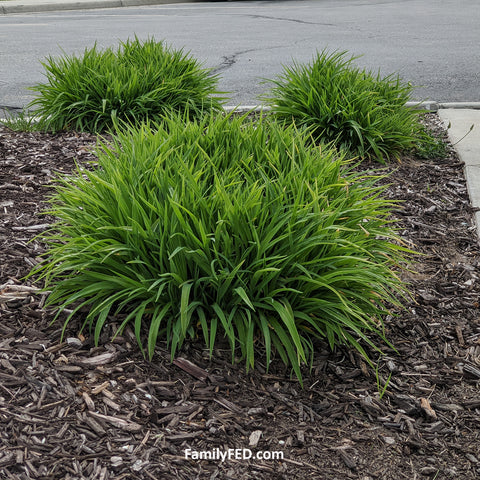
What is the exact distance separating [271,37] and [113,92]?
684 cm

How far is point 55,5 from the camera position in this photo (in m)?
16.1

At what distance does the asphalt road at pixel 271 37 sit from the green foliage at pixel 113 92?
0.87 m

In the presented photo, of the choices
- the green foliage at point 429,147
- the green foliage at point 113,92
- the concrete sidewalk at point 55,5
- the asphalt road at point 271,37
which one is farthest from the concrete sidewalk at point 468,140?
the concrete sidewalk at point 55,5

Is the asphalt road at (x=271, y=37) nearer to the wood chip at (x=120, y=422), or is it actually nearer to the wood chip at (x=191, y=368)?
the wood chip at (x=191, y=368)

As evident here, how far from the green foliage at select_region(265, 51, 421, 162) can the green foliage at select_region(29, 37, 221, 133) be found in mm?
698

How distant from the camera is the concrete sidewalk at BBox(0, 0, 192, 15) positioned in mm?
15602

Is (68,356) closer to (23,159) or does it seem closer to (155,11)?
(23,159)

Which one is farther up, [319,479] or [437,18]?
A: [437,18]

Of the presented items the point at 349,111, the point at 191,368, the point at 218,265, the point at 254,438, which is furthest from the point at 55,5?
the point at 254,438

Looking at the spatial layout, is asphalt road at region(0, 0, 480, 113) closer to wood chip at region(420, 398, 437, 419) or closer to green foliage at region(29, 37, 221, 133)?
green foliage at region(29, 37, 221, 133)

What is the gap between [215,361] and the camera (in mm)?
2461

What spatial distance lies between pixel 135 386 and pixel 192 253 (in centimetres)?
55

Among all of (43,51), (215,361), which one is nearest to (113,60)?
(215,361)

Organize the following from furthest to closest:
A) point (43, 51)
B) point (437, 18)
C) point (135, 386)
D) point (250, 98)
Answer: point (437, 18) < point (43, 51) < point (250, 98) < point (135, 386)
